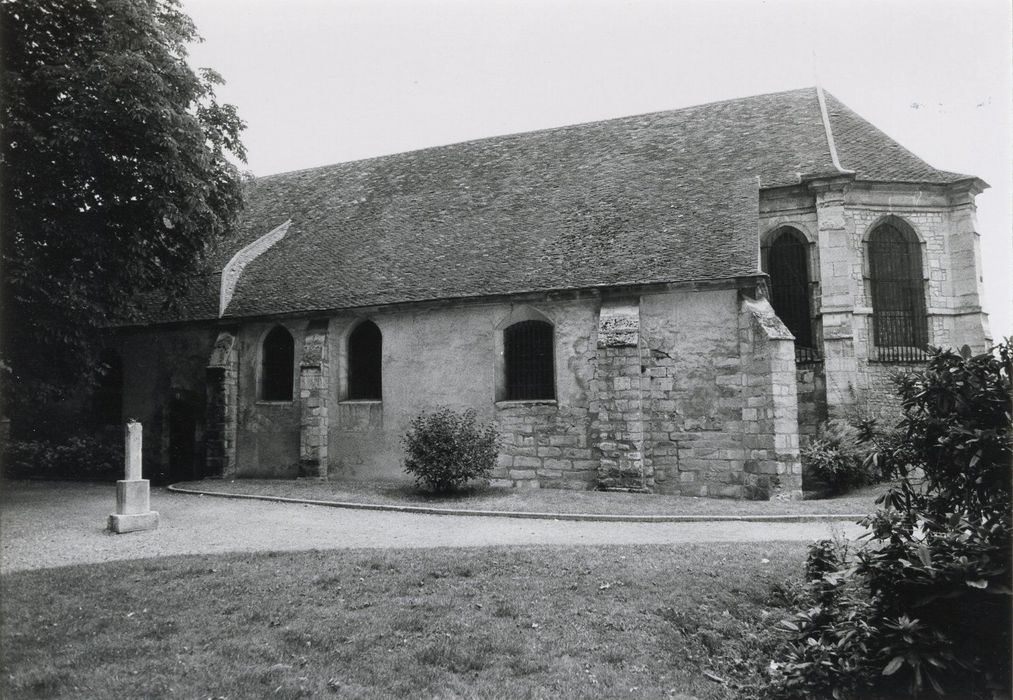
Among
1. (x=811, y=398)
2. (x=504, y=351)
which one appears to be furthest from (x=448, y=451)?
(x=811, y=398)

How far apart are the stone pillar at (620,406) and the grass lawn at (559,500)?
1.68 feet

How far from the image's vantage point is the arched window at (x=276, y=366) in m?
19.4

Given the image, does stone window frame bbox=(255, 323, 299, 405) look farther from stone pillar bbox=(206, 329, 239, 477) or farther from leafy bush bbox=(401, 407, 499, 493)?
leafy bush bbox=(401, 407, 499, 493)

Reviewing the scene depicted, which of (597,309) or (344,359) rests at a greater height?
(597,309)

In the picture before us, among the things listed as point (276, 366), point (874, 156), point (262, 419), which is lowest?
point (262, 419)

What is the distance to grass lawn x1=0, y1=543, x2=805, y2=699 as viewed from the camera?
577 centimetres

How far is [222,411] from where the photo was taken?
62.2ft

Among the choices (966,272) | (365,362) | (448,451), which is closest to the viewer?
(448,451)

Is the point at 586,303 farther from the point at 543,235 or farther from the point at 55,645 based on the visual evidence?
the point at 55,645

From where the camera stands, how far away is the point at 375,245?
19.6 meters

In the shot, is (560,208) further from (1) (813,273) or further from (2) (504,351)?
(1) (813,273)

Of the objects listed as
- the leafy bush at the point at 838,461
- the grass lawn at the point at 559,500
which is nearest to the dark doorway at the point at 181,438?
the grass lawn at the point at 559,500

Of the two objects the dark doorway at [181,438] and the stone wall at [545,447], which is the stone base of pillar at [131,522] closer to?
the stone wall at [545,447]

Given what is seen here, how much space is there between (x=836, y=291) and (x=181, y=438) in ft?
64.3
